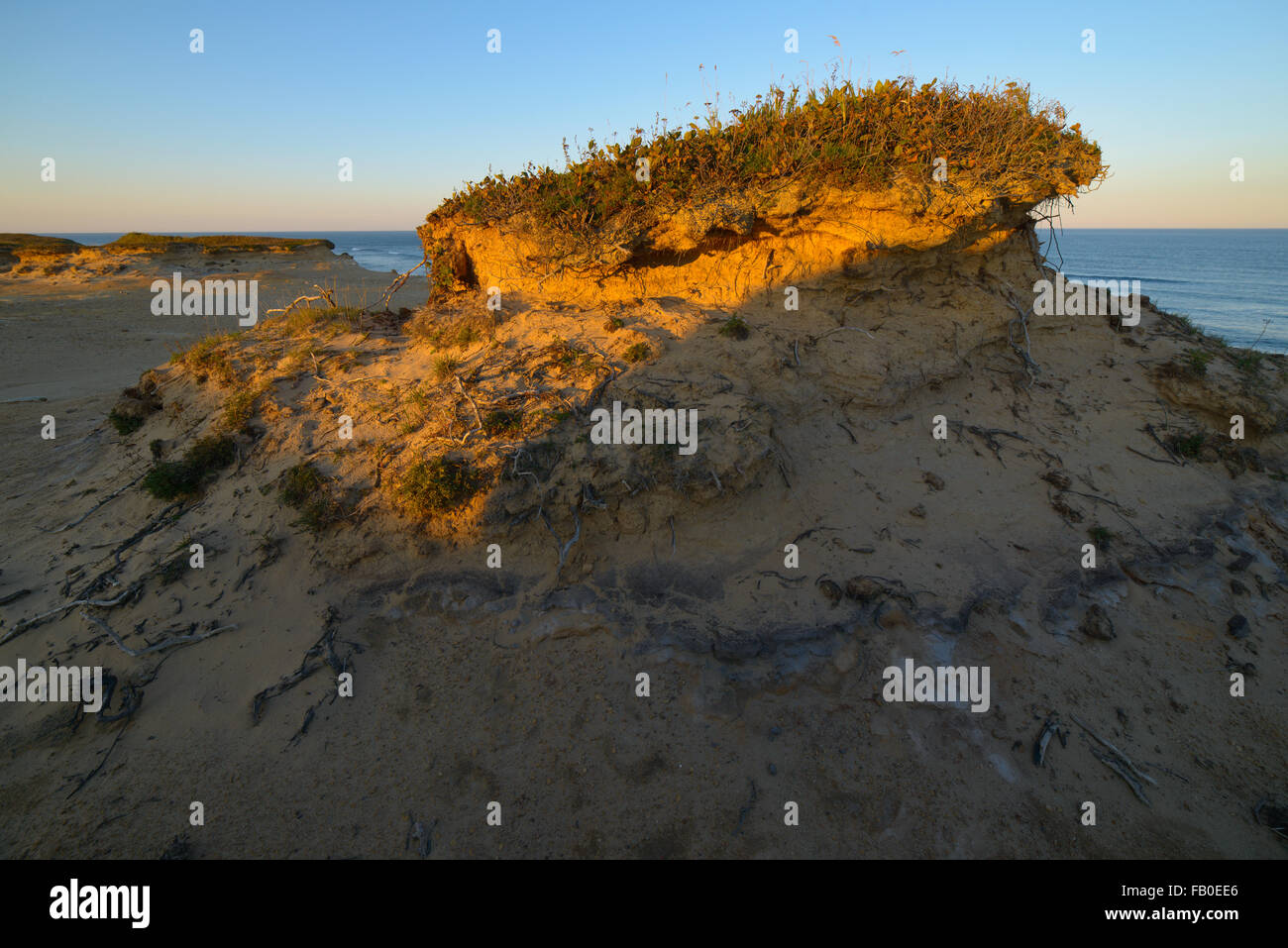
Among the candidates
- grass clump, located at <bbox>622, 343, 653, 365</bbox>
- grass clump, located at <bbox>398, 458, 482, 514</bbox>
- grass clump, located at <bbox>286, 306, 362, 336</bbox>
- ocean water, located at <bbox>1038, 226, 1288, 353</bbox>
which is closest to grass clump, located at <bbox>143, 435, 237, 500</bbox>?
grass clump, located at <bbox>286, 306, 362, 336</bbox>

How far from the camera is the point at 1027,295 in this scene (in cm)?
821

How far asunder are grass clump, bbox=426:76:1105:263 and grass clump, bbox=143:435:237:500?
552 cm

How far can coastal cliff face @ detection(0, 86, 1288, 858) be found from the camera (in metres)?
4.24

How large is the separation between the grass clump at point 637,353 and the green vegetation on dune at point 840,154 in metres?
2.26

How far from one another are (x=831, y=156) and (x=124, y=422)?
38.9 ft

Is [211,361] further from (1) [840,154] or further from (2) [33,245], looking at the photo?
(2) [33,245]

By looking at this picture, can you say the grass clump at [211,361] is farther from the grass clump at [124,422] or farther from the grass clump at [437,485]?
the grass clump at [437,485]

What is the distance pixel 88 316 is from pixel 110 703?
25623mm

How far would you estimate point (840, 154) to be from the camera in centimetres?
706

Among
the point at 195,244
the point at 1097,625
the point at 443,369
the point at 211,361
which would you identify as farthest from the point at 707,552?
the point at 195,244

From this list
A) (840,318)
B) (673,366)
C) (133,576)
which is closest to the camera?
(133,576)

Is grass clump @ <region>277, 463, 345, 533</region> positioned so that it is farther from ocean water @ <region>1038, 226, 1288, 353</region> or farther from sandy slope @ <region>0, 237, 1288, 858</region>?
ocean water @ <region>1038, 226, 1288, 353</region>
